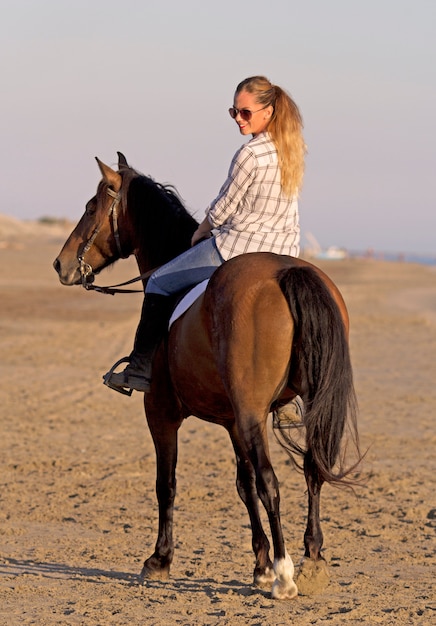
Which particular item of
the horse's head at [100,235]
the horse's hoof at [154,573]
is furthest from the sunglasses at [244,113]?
the horse's hoof at [154,573]

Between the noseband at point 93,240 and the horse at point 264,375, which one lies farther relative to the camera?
the noseband at point 93,240

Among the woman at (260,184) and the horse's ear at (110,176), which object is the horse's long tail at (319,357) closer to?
the woman at (260,184)

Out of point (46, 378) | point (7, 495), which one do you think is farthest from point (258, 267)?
point (46, 378)

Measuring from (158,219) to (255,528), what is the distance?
6.66 ft

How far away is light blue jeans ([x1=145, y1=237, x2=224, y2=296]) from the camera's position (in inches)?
239

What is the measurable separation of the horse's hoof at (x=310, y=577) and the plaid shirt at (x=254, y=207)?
1746 mm

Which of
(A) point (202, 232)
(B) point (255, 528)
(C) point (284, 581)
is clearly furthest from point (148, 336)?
(C) point (284, 581)

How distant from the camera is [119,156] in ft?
22.9

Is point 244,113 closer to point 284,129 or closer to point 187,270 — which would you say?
point 284,129

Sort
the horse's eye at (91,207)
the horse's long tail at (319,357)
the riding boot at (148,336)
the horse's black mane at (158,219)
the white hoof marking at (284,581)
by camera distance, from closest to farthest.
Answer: the horse's long tail at (319,357) → the white hoof marking at (284,581) → the riding boot at (148,336) → the horse's black mane at (158,219) → the horse's eye at (91,207)

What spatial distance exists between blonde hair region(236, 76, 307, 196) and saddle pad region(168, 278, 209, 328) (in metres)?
0.72

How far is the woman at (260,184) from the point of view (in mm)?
5867

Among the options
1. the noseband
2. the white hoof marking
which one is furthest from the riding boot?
the white hoof marking

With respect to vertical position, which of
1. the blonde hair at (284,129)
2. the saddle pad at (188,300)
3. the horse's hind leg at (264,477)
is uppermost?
the blonde hair at (284,129)
